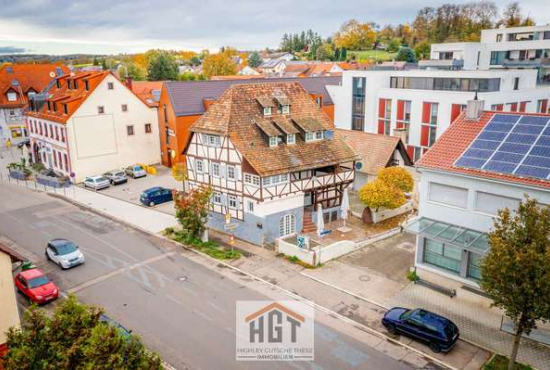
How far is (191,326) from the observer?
2183 centimetres

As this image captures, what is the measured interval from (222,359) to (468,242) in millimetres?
13504

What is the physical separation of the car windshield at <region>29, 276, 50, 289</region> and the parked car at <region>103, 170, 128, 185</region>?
23.5 m

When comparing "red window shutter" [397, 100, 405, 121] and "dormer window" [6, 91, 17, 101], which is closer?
"red window shutter" [397, 100, 405, 121]

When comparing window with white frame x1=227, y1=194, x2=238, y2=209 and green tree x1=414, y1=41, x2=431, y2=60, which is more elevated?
green tree x1=414, y1=41, x2=431, y2=60

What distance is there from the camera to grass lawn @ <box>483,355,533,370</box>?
18531mm

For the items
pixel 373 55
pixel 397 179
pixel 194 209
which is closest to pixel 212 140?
pixel 194 209

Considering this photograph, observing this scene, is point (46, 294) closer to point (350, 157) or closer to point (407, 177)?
point (350, 157)

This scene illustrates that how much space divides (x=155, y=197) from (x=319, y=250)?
18888 millimetres

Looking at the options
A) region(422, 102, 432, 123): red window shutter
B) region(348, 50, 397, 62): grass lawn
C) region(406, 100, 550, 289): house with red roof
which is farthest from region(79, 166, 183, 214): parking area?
region(348, 50, 397, 62): grass lawn

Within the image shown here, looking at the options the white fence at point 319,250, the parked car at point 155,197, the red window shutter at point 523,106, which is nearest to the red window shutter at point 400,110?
the red window shutter at point 523,106

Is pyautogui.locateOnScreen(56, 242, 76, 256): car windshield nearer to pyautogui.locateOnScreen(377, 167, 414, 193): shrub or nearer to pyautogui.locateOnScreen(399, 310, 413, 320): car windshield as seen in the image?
pyautogui.locateOnScreen(399, 310, 413, 320): car windshield

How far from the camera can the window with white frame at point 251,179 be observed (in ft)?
A: 100

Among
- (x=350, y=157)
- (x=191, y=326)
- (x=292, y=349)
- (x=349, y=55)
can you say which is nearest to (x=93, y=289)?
(x=191, y=326)

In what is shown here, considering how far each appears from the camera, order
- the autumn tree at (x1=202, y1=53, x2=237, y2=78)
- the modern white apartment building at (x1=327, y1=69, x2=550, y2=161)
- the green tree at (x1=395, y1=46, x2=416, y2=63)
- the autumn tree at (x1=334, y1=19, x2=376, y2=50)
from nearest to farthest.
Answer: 1. the modern white apartment building at (x1=327, y1=69, x2=550, y2=161)
2. the autumn tree at (x1=202, y1=53, x2=237, y2=78)
3. the green tree at (x1=395, y1=46, x2=416, y2=63)
4. the autumn tree at (x1=334, y1=19, x2=376, y2=50)
